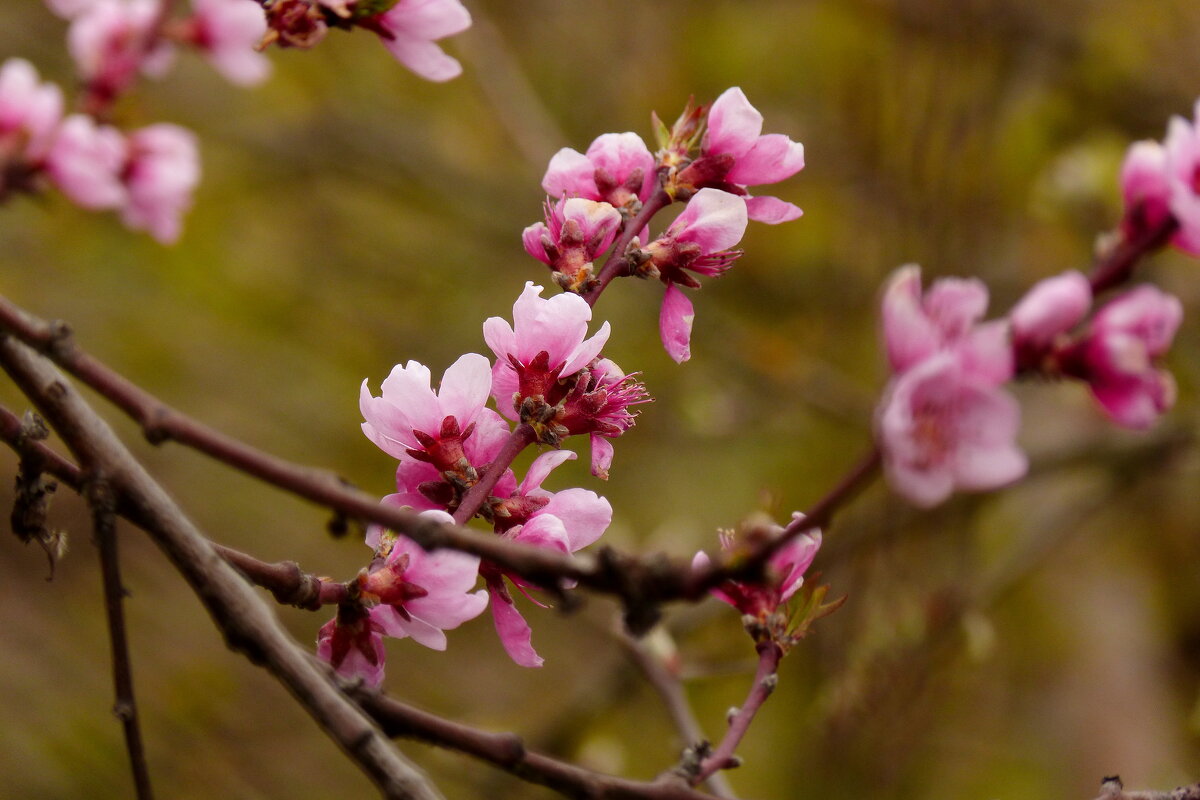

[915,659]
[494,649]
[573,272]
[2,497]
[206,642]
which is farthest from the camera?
[494,649]

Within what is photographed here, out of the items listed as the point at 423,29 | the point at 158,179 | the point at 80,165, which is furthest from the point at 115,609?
the point at 158,179

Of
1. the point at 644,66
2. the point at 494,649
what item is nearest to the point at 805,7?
the point at 644,66

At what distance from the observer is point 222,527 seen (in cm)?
338

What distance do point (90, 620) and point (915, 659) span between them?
2255 millimetres

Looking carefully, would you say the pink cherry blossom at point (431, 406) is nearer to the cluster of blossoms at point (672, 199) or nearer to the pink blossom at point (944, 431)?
the cluster of blossoms at point (672, 199)

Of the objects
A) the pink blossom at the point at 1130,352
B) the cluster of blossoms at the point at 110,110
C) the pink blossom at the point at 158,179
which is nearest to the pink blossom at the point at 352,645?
the pink blossom at the point at 1130,352

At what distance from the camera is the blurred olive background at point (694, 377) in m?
2.29

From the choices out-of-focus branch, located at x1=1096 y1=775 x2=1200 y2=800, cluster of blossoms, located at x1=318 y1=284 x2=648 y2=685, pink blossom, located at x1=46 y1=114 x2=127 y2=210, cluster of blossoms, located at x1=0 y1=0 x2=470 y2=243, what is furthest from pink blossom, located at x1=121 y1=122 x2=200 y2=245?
out-of-focus branch, located at x1=1096 y1=775 x2=1200 y2=800

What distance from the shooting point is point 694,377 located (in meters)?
3.48

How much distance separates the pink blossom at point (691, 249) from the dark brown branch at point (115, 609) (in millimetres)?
429

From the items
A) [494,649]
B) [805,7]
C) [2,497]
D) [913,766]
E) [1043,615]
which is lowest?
[2,497]

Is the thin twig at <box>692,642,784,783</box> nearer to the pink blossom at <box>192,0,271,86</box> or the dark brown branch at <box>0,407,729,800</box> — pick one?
the dark brown branch at <box>0,407,729,800</box>

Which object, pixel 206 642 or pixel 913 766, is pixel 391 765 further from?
pixel 206 642

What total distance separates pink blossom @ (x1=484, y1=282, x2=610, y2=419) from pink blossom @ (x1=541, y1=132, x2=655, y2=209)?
0.10 m
